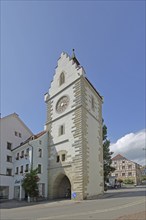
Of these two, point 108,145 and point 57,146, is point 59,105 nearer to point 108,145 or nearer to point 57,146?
point 57,146

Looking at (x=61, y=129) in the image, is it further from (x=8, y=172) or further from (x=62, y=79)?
(x=8, y=172)

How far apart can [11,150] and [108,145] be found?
18.8 m

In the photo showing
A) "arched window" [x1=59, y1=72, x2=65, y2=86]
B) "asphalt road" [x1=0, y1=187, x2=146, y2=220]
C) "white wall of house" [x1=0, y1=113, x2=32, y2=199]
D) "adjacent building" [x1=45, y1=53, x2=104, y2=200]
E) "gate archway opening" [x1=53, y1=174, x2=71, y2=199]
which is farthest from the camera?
"white wall of house" [x1=0, y1=113, x2=32, y2=199]

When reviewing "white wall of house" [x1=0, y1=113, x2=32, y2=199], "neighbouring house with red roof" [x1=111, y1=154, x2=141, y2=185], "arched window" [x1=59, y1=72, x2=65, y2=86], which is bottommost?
"neighbouring house with red roof" [x1=111, y1=154, x2=141, y2=185]

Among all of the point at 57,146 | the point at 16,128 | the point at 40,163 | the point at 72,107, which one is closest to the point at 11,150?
the point at 16,128

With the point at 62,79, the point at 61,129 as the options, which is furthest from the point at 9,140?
the point at 62,79

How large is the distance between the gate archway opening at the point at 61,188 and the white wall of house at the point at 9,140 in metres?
8.82

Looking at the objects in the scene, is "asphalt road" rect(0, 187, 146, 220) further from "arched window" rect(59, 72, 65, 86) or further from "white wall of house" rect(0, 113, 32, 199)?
"arched window" rect(59, 72, 65, 86)

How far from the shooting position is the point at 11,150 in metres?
42.7

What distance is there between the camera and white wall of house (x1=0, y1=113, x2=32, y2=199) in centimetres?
3909

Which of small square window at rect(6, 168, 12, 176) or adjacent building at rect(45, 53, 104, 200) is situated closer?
adjacent building at rect(45, 53, 104, 200)

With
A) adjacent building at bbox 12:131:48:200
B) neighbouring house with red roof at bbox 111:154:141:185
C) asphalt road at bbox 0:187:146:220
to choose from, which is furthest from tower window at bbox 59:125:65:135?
neighbouring house with red roof at bbox 111:154:141:185

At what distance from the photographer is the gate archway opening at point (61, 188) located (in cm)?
3445

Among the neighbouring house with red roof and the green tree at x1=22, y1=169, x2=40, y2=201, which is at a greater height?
the green tree at x1=22, y1=169, x2=40, y2=201
